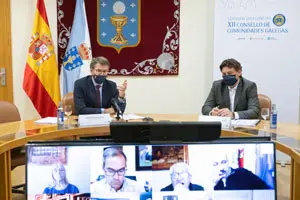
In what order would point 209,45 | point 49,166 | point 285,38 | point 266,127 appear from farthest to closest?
point 209,45 → point 285,38 → point 266,127 → point 49,166

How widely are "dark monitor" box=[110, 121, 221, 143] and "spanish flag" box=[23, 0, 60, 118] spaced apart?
134 inches

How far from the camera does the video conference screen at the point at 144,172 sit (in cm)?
95

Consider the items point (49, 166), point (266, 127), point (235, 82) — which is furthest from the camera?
point (235, 82)

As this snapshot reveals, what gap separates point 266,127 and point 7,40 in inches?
125

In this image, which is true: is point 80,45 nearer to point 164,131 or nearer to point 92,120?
point 92,120

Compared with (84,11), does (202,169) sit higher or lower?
lower

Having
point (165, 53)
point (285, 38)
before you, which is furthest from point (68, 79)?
point (285, 38)

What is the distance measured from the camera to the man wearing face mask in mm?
3094

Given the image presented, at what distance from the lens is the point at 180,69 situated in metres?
4.27

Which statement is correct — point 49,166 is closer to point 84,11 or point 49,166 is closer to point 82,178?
point 82,178

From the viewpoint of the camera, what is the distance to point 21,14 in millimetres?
4289

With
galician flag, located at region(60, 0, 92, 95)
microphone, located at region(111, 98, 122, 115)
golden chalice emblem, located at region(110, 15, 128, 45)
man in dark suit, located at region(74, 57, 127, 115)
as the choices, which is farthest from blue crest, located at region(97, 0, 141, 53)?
microphone, located at region(111, 98, 122, 115)

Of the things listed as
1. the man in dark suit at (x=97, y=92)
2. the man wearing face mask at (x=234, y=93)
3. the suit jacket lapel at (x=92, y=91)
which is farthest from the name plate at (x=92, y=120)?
the man wearing face mask at (x=234, y=93)

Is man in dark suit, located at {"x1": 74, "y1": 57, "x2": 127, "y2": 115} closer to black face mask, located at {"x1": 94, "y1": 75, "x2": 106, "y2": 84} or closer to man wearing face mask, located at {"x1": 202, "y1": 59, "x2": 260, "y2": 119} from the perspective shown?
black face mask, located at {"x1": 94, "y1": 75, "x2": 106, "y2": 84}
